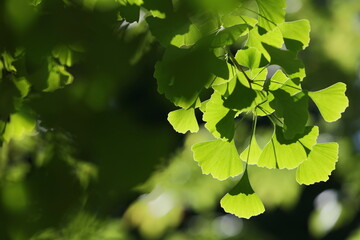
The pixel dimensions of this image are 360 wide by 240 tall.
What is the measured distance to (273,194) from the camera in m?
3.03

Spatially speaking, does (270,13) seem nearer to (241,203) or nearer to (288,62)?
(288,62)

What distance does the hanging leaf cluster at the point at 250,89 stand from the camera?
0.38 metres

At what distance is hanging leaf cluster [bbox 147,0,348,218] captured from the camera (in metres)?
0.38

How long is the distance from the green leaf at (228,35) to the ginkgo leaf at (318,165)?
0.42 feet

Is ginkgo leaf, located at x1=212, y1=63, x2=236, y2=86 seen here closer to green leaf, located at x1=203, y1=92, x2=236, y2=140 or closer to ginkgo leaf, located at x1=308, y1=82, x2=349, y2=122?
green leaf, located at x1=203, y1=92, x2=236, y2=140

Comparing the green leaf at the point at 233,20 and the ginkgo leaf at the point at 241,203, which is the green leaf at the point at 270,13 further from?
the ginkgo leaf at the point at 241,203

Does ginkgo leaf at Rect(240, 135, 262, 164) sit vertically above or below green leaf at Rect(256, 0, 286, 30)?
below

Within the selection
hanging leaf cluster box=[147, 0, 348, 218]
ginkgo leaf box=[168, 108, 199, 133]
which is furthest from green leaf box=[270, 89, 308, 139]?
ginkgo leaf box=[168, 108, 199, 133]

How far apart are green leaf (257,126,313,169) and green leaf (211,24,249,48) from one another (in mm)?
87

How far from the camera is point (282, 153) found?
0.43 metres

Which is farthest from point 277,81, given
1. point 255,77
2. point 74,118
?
point 74,118

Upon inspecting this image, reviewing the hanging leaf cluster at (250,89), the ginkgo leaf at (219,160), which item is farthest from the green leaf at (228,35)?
the ginkgo leaf at (219,160)

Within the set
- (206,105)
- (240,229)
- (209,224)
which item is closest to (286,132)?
(206,105)

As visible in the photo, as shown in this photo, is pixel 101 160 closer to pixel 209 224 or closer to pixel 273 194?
pixel 273 194
